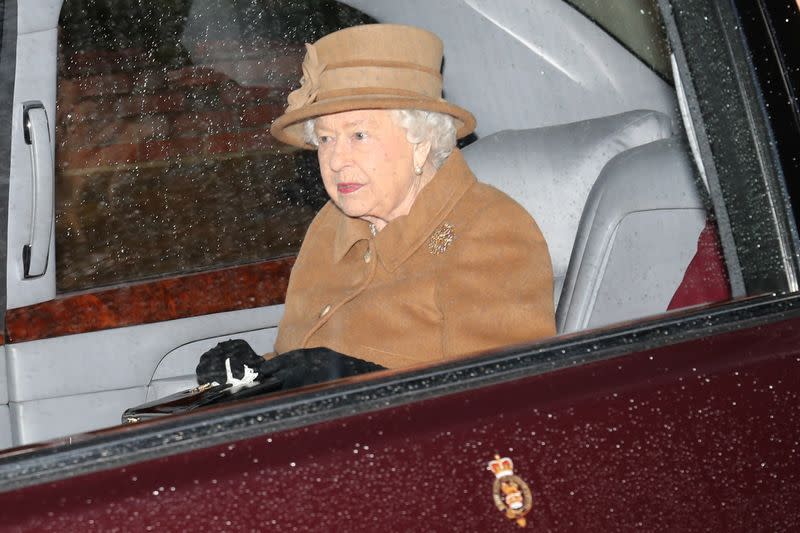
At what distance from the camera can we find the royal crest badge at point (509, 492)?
111cm

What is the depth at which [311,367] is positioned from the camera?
1.43m

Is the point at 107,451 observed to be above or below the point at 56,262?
below

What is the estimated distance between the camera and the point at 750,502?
1.22 m

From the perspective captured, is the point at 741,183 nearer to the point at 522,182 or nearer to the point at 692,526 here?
the point at 692,526

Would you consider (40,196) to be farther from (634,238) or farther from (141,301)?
(634,238)

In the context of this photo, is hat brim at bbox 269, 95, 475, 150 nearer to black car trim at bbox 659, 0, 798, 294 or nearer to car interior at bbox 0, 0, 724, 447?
car interior at bbox 0, 0, 724, 447

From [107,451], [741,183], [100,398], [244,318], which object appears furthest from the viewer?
[244,318]

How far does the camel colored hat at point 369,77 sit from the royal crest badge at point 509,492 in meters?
0.82

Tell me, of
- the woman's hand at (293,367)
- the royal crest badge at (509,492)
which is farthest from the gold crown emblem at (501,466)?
the woman's hand at (293,367)

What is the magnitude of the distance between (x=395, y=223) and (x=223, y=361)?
0.38 m

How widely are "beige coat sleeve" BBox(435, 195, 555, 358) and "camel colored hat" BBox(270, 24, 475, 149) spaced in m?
0.18

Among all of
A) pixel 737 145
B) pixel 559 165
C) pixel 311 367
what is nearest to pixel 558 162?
pixel 559 165

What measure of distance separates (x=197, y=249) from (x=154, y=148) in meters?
0.20

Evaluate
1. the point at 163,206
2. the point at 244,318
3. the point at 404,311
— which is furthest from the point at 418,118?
the point at 244,318
